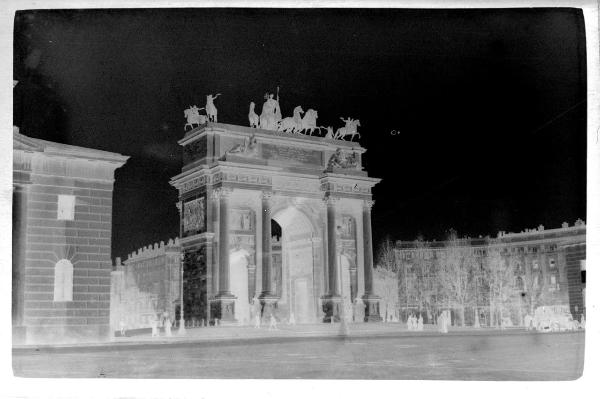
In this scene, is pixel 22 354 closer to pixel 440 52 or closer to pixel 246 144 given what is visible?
pixel 246 144

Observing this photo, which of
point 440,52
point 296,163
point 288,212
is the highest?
point 440,52

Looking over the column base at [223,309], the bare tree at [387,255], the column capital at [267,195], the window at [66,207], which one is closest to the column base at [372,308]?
the bare tree at [387,255]

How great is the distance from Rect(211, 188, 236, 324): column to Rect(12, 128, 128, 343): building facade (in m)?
1.22

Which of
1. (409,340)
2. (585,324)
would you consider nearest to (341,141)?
(409,340)

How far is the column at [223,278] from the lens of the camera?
838 cm

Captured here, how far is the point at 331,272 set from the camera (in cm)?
930

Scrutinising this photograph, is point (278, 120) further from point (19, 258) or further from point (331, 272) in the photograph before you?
point (19, 258)

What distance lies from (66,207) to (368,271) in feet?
11.4

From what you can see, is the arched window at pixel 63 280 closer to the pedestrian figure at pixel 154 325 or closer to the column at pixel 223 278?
the pedestrian figure at pixel 154 325

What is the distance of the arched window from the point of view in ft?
25.6

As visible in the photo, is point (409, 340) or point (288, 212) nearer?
point (409, 340)

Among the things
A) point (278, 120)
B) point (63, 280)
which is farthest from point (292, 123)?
point (63, 280)

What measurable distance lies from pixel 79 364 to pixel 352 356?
278 centimetres

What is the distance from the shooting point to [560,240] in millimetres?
8219
